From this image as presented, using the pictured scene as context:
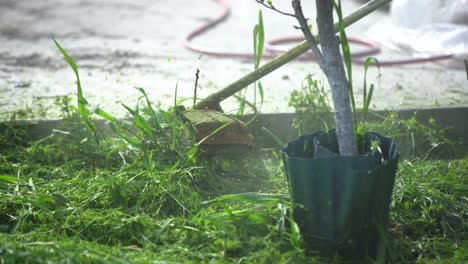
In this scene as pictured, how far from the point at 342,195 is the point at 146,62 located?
2.83 m

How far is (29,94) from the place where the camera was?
11.4 feet

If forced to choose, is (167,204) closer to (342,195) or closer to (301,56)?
(342,195)

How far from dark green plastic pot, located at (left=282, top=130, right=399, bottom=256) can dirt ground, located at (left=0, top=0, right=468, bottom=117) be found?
797 mm

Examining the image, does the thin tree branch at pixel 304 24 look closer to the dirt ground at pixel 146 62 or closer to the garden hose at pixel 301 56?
the dirt ground at pixel 146 62

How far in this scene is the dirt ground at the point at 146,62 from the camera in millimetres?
3447

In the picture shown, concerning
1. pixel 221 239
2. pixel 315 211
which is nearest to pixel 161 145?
pixel 221 239

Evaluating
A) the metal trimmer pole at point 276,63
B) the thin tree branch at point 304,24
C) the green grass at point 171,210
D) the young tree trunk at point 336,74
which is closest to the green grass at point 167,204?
the green grass at point 171,210

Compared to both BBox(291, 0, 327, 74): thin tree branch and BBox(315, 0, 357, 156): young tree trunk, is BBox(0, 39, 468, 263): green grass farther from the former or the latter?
BBox(291, 0, 327, 74): thin tree branch

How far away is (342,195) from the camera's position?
1.72 meters

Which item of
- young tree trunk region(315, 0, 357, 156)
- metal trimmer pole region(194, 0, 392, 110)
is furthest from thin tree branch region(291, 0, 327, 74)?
metal trimmer pole region(194, 0, 392, 110)

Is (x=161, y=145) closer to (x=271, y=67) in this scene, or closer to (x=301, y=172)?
(x=271, y=67)

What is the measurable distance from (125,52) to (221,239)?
303 cm

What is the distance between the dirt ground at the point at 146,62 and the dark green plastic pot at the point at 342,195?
2.61 ft

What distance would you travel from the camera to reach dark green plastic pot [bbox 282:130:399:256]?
1.70m
